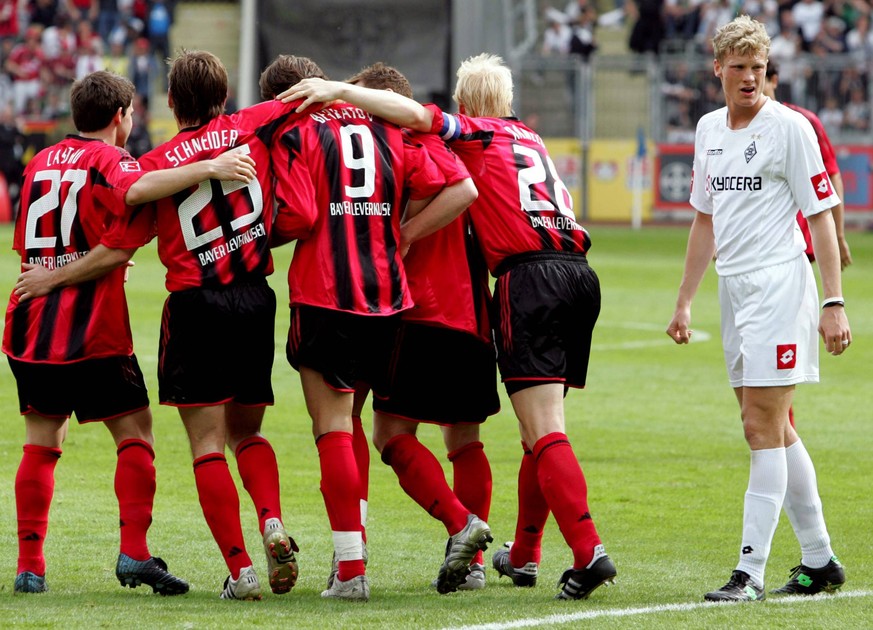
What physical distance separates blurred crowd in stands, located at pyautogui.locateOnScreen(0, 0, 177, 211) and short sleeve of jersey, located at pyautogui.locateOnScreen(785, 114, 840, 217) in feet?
84.8

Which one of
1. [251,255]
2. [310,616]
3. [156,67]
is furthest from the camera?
[156,67]

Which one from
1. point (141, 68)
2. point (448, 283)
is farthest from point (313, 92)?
point (141, 68)

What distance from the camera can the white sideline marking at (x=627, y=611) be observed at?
4430mm

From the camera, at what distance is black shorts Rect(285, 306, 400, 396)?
4.96 meters

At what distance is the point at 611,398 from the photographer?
10.5m

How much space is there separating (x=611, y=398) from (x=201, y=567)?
5304mm

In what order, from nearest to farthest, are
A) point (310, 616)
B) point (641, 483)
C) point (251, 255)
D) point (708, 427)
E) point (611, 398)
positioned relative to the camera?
1. point (310, 616)
2. point (251, 255)
3. point (641, 483)
4. point (708, 427)
5. point (611, 398)

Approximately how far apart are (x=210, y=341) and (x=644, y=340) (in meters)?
9.01

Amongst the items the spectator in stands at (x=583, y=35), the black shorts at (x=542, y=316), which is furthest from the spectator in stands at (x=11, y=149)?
the black shorts at (x=542, y=316)

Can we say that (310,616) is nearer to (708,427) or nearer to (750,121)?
(750,121)

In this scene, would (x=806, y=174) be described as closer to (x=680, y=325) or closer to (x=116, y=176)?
(x=680, y=325)

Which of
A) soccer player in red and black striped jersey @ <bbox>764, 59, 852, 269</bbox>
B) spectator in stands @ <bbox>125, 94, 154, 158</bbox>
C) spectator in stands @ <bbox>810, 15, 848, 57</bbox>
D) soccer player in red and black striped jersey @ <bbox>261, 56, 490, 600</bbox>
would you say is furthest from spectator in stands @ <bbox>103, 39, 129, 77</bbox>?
soccer player in red and black striped jersey @ <bbox>261, 56, 490, 600</bbox>

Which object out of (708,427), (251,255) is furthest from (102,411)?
(708,427)

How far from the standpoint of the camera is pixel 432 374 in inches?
212
